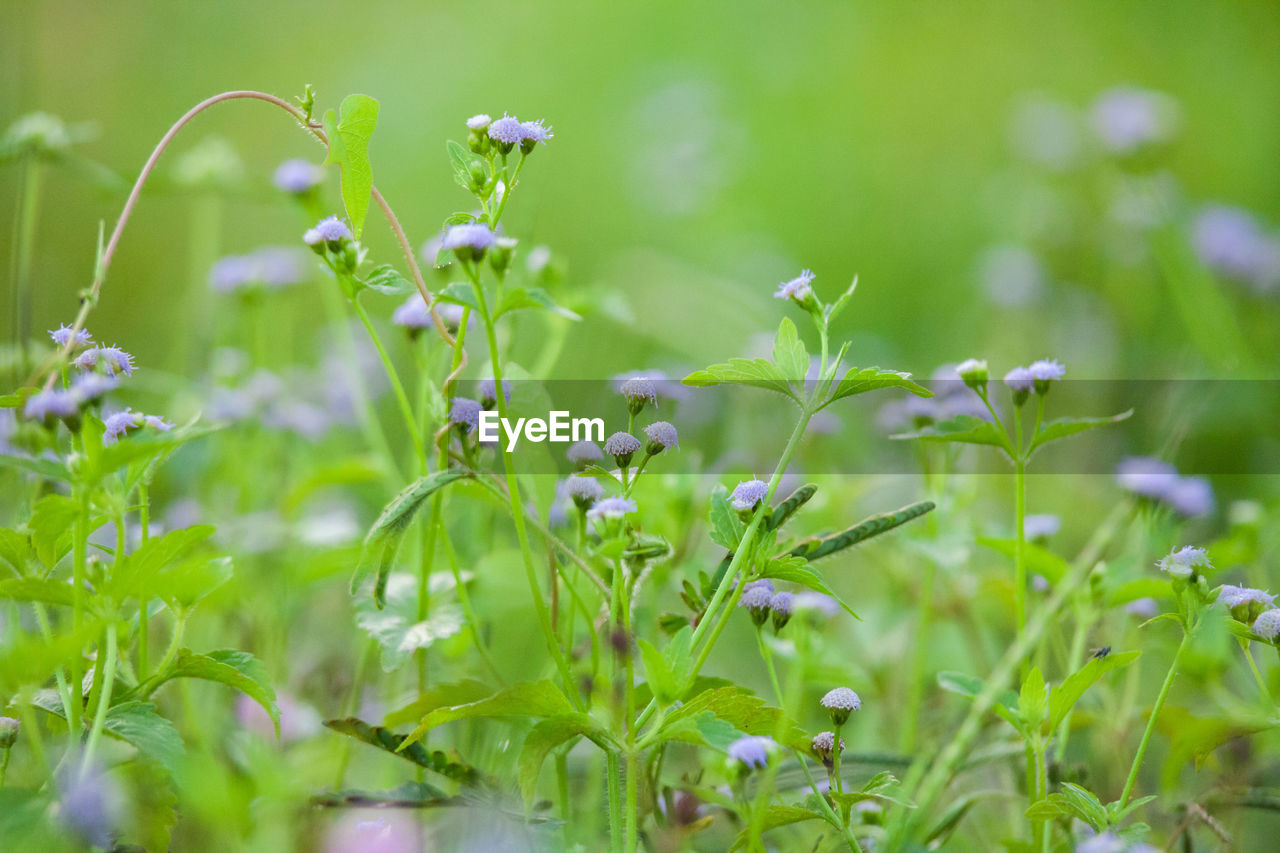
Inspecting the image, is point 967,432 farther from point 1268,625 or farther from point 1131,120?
point 1131,120

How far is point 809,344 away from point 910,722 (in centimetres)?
93

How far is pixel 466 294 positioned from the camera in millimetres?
621

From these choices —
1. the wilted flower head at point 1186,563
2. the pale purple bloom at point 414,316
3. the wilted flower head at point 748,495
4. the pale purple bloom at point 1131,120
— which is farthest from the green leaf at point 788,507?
the pale purple bloom at point 1131,120

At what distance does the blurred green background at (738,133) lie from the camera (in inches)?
83.1

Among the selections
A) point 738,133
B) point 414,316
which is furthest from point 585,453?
point 738,133

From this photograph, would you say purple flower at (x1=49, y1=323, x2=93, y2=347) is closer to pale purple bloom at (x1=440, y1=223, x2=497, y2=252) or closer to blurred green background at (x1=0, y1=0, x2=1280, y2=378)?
pale purple bloom at (x1=440, y1=223, x2=497, y2=252)

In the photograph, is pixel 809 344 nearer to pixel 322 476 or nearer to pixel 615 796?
pixel 322 476

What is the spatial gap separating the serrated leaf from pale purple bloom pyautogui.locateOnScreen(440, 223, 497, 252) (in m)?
0.26

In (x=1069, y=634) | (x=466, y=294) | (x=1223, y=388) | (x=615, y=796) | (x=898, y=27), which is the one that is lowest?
(x=1069, y=634)

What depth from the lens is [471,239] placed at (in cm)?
61

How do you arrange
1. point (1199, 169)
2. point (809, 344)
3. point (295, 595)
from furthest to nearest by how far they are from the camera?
point (1199, 169)
point (809, 344)
point (295, 595)

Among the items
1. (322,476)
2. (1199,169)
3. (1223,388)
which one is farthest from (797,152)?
(322,476)

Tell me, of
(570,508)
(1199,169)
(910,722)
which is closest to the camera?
(570,508)

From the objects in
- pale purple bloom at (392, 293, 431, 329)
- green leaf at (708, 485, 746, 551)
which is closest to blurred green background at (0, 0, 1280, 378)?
pale purple bloom at (392, 293, 431, 329)
